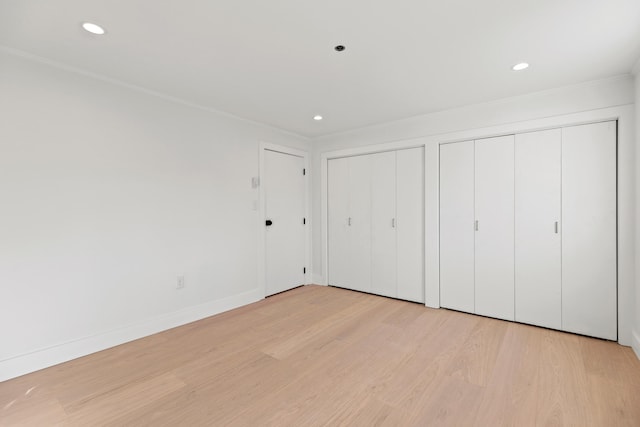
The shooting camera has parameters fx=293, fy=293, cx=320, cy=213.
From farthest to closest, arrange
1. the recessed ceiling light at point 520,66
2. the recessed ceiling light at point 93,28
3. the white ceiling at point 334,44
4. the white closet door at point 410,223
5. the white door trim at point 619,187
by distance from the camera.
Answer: the white closet door at point 410,223, the white door trim at point 619,187, the recessed ceiling light at point 520,66, the recessed ceiling light at point 93,28, the white ceiling at point 334,44

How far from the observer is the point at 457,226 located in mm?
3365

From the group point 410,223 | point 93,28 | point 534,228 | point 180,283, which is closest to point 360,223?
point 410,223

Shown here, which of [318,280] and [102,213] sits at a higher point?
[102,213]

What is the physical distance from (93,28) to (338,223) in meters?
3.35

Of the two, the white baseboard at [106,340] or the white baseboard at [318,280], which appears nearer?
the white baseboard at [106,340]

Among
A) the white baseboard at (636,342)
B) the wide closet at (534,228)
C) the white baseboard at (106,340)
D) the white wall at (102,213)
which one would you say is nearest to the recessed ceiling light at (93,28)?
the white wall at (102,213)

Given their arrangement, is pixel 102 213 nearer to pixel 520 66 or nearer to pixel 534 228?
pixel 520 66

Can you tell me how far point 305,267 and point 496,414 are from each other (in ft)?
10.4

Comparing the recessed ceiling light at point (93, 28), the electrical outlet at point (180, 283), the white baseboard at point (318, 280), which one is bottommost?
the white baseboard at point (318, 280)

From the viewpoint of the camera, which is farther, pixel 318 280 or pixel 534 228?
pixel 318 280

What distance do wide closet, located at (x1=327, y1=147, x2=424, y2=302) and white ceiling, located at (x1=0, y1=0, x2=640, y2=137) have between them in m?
1.12

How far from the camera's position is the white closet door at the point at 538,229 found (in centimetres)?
281

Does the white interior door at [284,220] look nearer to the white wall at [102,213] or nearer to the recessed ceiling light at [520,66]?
the white wall at [102,213]

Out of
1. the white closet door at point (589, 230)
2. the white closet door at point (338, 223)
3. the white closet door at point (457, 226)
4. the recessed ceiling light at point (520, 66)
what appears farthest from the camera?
the white closet door at point (338, 223)
